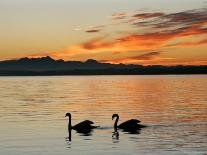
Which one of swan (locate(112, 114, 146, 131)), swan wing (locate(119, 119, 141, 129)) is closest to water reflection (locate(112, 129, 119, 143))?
swan (locate(112, 114, 146, 131))

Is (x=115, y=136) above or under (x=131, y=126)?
under

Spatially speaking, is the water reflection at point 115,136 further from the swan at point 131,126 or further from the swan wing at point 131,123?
the swan wing at point 131,123

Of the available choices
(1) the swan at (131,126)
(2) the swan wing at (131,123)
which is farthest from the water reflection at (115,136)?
(2) the swan wing at (131,123)

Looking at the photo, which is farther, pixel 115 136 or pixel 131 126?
pixel 131 126

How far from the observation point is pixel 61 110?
54.3m

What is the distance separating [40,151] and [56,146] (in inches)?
76.8

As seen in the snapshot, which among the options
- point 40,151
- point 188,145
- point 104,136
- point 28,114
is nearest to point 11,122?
point 28,114

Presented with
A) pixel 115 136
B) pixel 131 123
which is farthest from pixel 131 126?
pixel 115 136

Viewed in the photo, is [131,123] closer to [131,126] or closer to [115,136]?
[131,126]

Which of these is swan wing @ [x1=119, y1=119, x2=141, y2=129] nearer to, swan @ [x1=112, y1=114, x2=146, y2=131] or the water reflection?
swan @ [x1=112, y1=114, x2=146, y2=131]

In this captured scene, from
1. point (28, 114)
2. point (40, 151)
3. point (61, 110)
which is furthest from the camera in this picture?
point (61, 110)

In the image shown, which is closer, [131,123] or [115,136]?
[115,136]

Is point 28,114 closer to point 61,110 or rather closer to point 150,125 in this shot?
point 61,110

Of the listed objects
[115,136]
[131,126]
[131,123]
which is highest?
[131,123]
